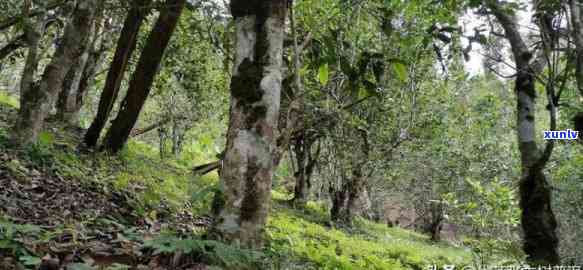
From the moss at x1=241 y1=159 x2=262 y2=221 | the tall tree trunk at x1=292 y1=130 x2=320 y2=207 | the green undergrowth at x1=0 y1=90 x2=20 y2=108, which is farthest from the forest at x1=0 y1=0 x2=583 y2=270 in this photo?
the green undergrowth at x1=0 y1=90 x2=20 y2=108

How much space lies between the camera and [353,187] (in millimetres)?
18141

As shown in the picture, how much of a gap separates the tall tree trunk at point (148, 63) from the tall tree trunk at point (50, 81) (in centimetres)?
186

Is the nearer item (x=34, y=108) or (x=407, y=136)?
(x=34, y=108)

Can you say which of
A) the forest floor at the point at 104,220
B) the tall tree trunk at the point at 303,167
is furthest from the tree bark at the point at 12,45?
the tall tree trunk at the point at 303,167

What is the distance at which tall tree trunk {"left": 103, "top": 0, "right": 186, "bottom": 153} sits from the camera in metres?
9.02

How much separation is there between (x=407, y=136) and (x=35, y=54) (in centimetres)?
1332

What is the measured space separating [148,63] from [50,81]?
2.43 m

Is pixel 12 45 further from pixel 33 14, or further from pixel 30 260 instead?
pixel 30 260

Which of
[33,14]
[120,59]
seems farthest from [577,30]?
[33,14]

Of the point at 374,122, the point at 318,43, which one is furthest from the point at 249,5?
the point at 374,122

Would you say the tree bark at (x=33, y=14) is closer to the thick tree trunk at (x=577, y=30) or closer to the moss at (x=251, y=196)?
the moss at (x=251, y=196)

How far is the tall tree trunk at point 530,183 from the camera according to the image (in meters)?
6.47

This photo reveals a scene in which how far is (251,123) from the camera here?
4.04 metres

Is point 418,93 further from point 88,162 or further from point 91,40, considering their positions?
point 88,162
